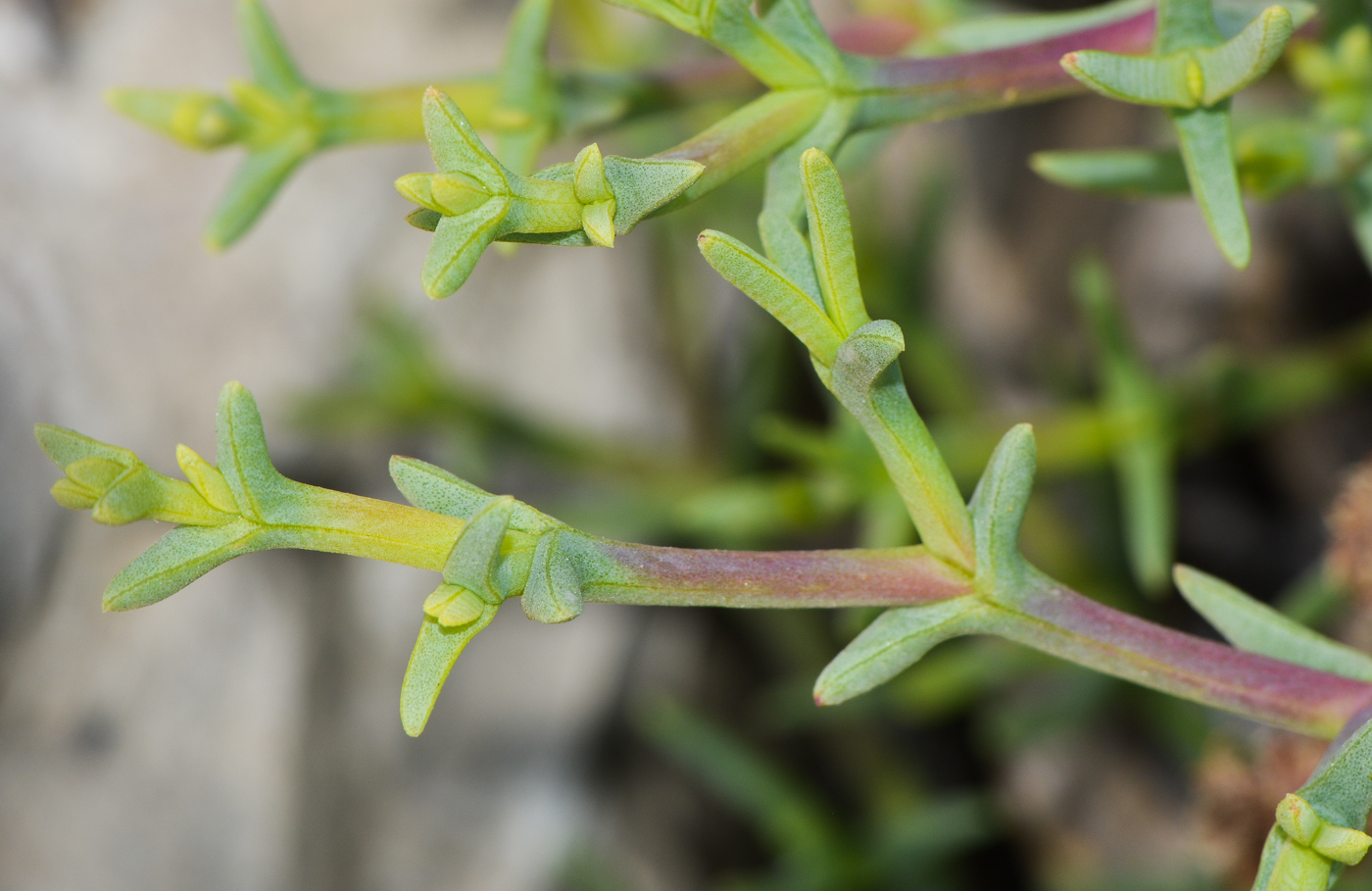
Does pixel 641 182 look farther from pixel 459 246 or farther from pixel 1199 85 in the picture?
pixel 1199 85

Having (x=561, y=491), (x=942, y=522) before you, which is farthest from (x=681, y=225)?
(x=942, y=522)

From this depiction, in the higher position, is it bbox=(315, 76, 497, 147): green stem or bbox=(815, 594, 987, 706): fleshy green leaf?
bbox=(315, 76, 497, 147): green stem

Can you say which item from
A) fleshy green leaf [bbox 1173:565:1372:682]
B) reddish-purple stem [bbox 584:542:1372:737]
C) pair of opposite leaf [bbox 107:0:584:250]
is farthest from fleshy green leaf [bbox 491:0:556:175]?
fleshy green leaf [bbox 1173:565:1372:682]

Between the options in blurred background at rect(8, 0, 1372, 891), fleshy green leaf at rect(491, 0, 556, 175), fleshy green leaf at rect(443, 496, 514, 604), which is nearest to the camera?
fleshy green leaf at rect(443, 496, 514, 604)

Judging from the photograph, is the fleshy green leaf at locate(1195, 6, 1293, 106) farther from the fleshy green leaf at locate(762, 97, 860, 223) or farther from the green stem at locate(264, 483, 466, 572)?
the green stem at locate(264, 483, 466, 572)

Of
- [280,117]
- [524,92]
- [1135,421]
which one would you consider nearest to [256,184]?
[280,117]

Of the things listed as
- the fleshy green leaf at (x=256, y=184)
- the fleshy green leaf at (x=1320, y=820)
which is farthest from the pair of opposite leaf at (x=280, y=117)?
the fleshy green leaf at (x=1320, y=820)
